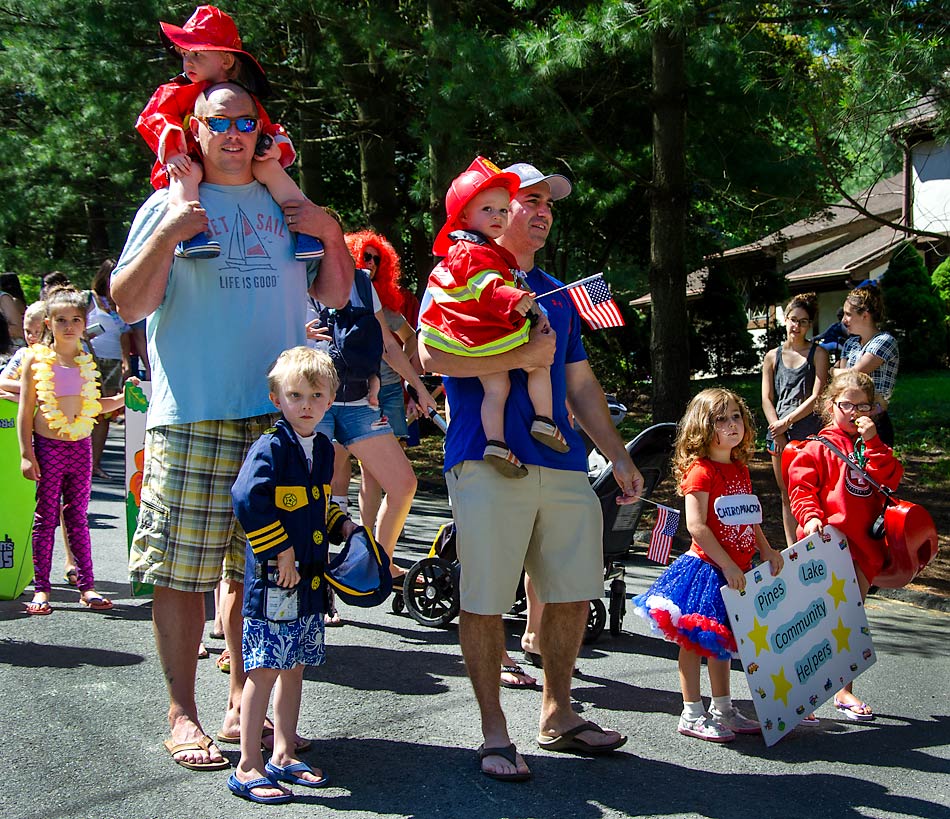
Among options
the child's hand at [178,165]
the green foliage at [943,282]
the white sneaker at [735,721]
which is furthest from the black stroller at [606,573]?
the green foliage at [943,282]

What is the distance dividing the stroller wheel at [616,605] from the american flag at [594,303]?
175 centimetres

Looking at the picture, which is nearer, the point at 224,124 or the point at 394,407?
the point at 224,124

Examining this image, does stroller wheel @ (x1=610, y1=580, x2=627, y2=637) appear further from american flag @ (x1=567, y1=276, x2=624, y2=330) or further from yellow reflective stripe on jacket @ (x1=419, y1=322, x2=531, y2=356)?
yellow reflective stripe on jacket @ (x1=419, y1=322, x2=531, y2=356)

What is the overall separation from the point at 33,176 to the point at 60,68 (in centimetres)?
509

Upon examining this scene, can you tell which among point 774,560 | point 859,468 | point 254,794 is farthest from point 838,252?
point 254,794

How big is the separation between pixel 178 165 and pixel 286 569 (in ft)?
4.72

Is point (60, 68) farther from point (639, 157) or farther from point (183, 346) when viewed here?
point (183, 346)

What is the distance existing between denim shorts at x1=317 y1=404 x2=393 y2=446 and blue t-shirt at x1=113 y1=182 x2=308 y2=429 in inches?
54.8

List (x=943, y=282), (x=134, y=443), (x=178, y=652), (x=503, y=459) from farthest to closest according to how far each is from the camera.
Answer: (x=943, y=282)
(x=134, y=443)
(x=503, y=459)
(x=178, y=652)

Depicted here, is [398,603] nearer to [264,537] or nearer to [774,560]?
[774,560]

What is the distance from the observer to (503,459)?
4066mm

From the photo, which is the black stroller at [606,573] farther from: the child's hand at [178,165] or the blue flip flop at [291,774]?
the child's hand at [178,165]

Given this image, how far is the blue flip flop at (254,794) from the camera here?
3.62 meters

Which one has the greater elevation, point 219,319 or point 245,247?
point 245,247
